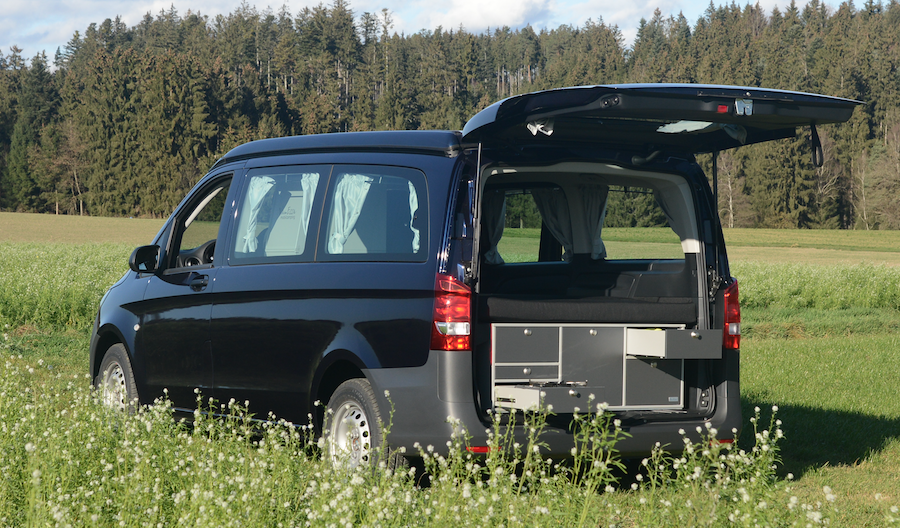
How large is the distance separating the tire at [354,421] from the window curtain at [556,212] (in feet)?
5.90

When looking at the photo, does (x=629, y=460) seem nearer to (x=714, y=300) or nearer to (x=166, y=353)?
(x=714, y=300)

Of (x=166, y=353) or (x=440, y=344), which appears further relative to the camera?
(x=166, y=353)

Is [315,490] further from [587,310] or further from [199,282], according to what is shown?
[199,282]

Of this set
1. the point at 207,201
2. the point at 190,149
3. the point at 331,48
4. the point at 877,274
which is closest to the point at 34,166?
the point at 190,149

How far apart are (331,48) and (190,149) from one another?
49.6 meters

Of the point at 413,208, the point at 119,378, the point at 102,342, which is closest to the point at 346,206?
the point at 413,208

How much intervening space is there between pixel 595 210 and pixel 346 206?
166cm

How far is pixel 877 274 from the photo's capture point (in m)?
25.0

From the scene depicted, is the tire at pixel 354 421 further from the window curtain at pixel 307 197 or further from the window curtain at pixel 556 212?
the window curtain at pixel 556 212

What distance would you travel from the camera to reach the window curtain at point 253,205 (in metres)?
6.02

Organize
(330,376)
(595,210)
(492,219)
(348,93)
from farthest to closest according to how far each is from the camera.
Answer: (348,93), (595,210), (492,219), (330,376)

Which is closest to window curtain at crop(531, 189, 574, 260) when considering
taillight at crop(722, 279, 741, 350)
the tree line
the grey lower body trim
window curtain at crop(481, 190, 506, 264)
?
window curtain at crop(481, 190, 506, 264)

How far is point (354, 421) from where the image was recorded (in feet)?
17.0

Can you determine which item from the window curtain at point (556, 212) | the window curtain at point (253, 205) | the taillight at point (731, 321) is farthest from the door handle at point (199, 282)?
the taillight at point (731, 321)
